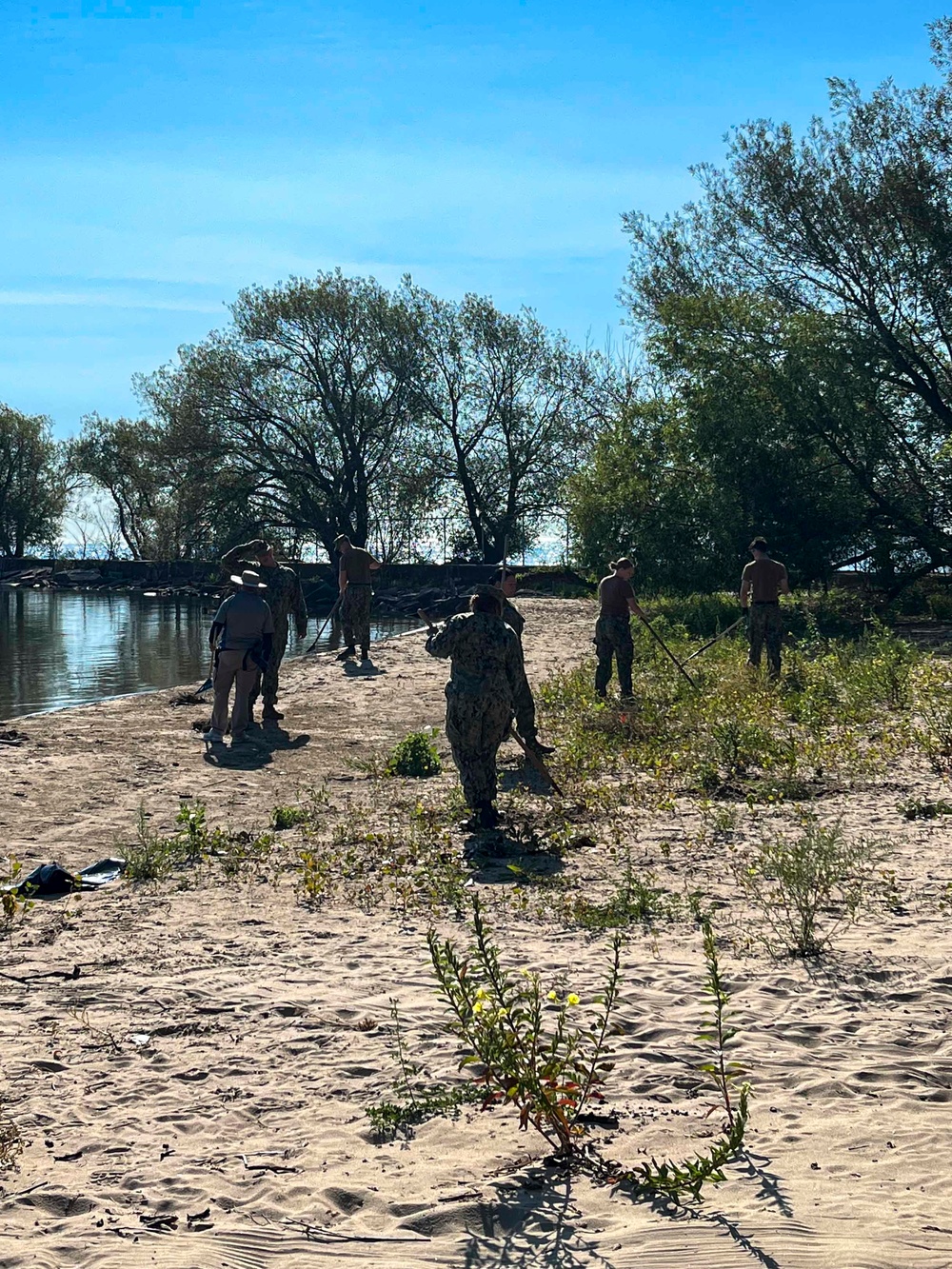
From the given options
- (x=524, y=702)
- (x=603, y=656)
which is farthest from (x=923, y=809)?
(x=603, y=656)

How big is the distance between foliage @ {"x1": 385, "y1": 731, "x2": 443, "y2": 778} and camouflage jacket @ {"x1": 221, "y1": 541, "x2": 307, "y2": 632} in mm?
3472

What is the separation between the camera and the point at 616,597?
575 inches

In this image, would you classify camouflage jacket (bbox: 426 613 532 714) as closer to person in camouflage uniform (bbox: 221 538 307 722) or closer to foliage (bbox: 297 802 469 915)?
foliage (bbox: 297 802 469 915)

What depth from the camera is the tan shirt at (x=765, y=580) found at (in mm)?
16344

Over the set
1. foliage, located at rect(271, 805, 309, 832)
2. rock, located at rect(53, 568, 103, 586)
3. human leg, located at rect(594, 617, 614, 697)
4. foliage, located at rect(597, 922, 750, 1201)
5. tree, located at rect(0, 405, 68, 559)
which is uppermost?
tree, located at rect(0, 405, 68, 559)

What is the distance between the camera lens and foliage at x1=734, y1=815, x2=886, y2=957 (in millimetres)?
6281

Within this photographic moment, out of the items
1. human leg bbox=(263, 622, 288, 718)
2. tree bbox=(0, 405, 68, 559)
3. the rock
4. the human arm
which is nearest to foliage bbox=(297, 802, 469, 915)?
the human arm

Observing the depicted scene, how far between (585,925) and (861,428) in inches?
859

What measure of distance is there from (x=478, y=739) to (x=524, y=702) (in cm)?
111

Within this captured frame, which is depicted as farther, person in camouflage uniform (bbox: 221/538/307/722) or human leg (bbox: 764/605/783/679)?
human leg (bbox: 764/605/783/679)

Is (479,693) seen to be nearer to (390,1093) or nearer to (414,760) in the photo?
(414,760)

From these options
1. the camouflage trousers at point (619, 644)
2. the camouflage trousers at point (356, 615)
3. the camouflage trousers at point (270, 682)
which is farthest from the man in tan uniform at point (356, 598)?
the camouflage trousers at point (619, 644)

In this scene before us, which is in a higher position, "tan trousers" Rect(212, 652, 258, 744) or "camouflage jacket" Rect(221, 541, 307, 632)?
"camouflage jacket" Rect(221, 541, 307, 632)

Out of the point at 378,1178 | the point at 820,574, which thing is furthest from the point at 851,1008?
the point at 820,574
